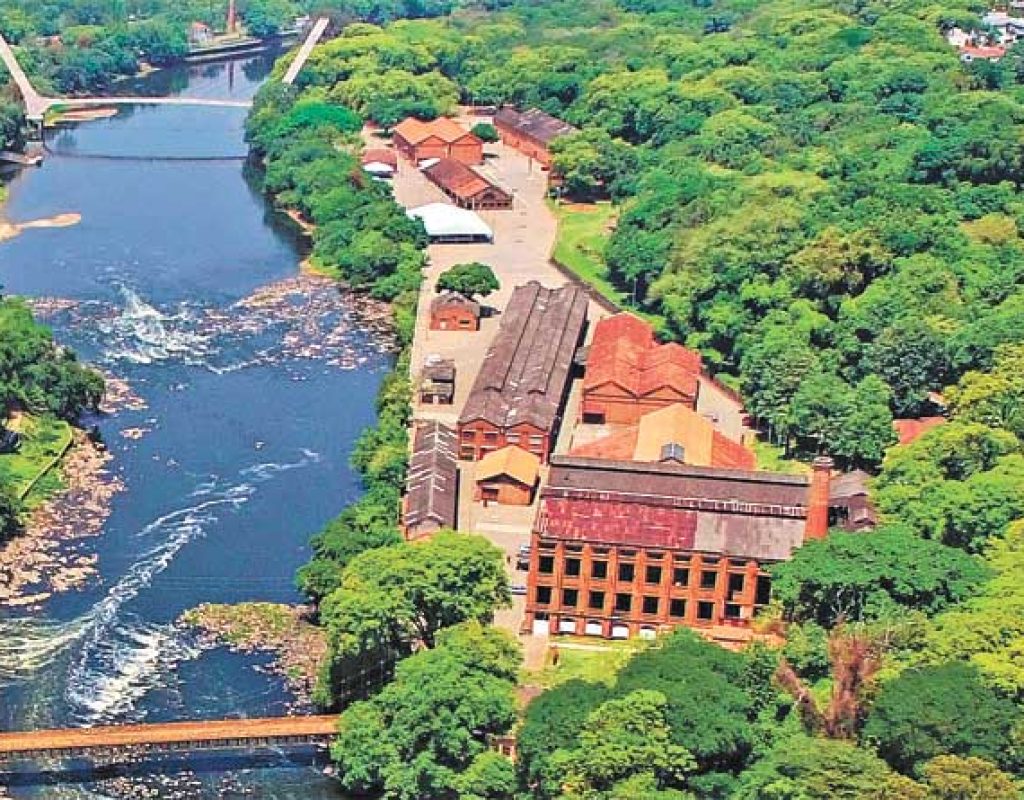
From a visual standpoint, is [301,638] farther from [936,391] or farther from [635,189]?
[635,189]

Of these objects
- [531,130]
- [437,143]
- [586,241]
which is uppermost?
[531,130]

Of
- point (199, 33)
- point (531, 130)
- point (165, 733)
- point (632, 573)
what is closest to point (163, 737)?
point (165, 733)

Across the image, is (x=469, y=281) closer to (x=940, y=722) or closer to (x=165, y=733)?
(x=165, y=733)

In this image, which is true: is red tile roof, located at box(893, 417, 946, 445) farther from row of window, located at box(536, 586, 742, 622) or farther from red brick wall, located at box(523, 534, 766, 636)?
row of window, located at box(536, 586, 742, 622)

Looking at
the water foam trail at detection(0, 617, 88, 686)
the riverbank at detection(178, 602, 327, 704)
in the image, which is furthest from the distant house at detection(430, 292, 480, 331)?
the water foam trail at detection(0, 617, 88, 686)

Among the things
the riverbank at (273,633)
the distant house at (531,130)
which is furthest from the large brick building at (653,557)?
the distant house at (531,130)

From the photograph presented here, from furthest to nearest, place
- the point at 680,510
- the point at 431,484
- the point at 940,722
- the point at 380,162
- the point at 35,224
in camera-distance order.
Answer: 1. the point at 380,162
2. the point at 35,224
3. the point at 431,484
4. the point at 680,510
5. the point at 940,722
